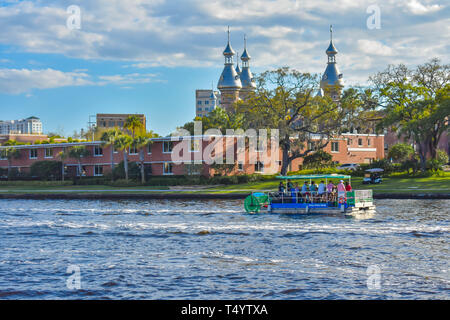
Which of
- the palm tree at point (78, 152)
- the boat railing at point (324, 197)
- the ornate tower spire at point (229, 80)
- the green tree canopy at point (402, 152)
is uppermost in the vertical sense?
the ornate tower spire at point (229, 80)

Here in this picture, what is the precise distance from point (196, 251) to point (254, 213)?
1625cm

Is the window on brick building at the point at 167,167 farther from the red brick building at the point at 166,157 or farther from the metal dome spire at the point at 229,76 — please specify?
the metal dome spire at the point at 229,76

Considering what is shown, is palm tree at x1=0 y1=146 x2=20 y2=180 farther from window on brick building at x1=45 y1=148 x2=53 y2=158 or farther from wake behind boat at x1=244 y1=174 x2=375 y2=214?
wake behind boat at x1=244 y1=174 x2=375 y2=214

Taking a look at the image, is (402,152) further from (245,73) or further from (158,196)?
(245,73)

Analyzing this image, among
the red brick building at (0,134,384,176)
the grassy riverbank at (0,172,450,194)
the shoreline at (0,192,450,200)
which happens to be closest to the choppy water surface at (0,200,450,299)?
the shoreline at (0,192,450,200)

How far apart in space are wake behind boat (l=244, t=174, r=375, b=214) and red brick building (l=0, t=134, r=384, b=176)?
29293 mm

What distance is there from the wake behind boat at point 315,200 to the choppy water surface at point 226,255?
4.78 feet

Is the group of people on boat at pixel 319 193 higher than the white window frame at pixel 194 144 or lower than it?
lower

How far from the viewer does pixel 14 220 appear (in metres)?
40.7

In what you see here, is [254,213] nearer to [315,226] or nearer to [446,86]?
[315,226]

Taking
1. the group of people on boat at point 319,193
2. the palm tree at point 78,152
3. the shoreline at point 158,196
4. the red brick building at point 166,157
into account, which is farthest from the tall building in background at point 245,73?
the group of people on boat at point 319,193

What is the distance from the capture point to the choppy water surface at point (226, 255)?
19875 mm

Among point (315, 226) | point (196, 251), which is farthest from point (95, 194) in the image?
point (196, 251)

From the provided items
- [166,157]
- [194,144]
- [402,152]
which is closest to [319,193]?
[194,144]
